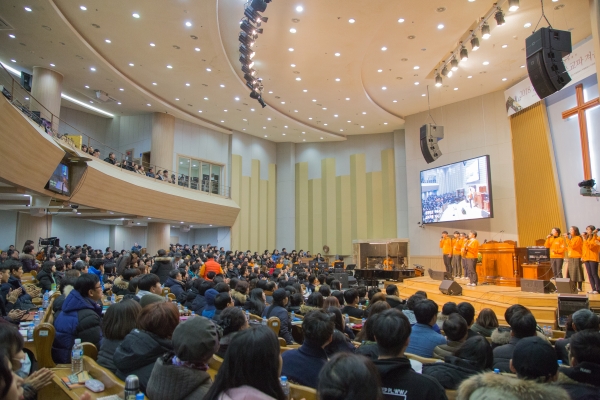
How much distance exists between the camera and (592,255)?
27.2 feet

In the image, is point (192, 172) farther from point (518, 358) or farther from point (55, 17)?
point (518, 358)

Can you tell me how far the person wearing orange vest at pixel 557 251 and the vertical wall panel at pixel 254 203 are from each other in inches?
599

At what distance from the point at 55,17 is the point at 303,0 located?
21.5ft

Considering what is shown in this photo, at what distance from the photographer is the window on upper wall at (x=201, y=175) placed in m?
19.8

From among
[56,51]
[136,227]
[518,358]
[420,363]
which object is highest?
[56,51]

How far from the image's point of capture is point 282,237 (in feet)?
76.8

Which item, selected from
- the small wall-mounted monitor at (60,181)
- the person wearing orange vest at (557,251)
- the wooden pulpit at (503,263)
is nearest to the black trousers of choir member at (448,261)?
the wooden pulpit at (503,263)

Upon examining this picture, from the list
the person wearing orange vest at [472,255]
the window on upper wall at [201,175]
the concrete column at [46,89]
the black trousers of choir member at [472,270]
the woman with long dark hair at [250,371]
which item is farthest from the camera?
the window on upper wall at [201,175]

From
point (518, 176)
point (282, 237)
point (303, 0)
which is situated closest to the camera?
point (303, 0)

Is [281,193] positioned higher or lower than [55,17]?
lower

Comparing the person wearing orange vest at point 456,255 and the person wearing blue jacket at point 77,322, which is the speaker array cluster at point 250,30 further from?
the person wearing orange vest at point 456,255

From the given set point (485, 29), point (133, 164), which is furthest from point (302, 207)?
point (485, 29)

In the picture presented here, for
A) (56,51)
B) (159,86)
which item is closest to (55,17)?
(56,51)

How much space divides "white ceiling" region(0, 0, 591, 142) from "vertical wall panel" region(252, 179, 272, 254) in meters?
5.33
